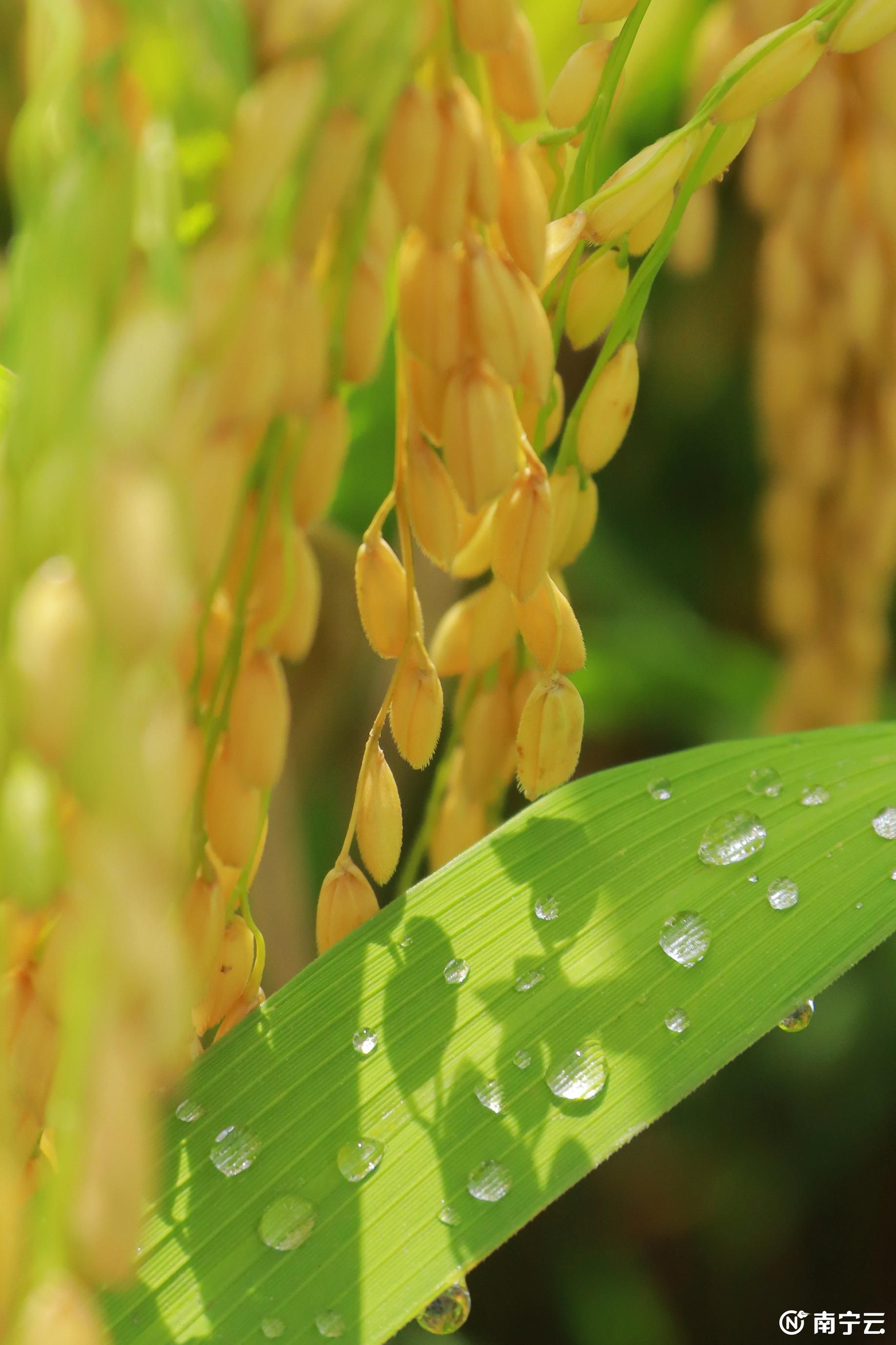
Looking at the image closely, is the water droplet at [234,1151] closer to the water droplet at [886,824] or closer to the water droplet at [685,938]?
the water droplet at [685,938]

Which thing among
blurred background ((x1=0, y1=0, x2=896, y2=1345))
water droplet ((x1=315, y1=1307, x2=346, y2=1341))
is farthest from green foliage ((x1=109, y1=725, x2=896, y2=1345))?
blurred background ((x1=0, y1=0, x2=896, y2=1345))

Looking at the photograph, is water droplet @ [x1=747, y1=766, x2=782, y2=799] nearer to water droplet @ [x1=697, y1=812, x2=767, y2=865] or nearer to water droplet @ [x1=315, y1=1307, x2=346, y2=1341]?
water droplet @ [x1=697, y1=812, x2=767, y2=865]

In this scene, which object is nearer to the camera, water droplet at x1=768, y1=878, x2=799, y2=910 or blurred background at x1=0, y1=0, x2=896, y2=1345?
water droplet at x1=768, y1=878, x2=799, y2=910

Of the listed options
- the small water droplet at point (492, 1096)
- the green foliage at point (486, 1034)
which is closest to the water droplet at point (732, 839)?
the green foliage at point (486, 1034)

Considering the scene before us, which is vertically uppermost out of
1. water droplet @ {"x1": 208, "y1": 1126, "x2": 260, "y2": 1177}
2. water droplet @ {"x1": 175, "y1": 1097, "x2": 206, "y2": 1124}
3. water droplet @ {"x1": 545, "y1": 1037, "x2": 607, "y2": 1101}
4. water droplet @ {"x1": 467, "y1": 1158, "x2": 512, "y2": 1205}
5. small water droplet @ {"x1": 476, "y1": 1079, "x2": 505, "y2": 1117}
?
water droplet @ {"x1": 175, "y1": 1097, "x2": 206, "y2": 1124}

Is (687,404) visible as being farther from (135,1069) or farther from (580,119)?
(135,1069)

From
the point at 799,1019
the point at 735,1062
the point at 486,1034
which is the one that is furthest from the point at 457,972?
the point at 735,1062
